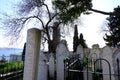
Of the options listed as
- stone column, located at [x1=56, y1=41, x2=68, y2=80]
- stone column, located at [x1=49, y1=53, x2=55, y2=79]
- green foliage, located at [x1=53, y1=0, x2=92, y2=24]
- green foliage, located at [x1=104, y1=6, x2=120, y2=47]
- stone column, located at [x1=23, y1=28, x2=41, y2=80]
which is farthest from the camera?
green foliage, located at [x1=104, y1=6, x2=120, y2=47]

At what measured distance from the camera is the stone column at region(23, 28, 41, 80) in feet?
11.9

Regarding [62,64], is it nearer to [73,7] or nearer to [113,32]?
[73,7]

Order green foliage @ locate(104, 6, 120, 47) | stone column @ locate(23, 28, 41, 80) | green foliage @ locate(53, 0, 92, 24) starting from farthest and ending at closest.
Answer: green foliage @ locate(104, 6, 120, 47), green foliage @ locate(53, 0, 92, 24), stone column @ locate(23, 28, 41, 80)

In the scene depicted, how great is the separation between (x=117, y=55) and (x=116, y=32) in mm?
16925

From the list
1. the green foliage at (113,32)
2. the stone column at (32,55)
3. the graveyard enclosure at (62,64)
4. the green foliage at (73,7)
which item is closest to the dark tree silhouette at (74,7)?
the green foliage at (73,7)

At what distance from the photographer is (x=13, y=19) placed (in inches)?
483

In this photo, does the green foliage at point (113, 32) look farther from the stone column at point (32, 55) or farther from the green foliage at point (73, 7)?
the stone column at point (32, 55)

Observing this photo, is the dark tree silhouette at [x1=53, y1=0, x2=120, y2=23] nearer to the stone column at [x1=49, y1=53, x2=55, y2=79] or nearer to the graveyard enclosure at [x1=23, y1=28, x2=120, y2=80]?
the graveyard enclosure at [x1=23, y1=28, x2=120, y2=80]

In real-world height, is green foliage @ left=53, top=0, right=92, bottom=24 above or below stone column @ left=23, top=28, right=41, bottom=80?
above

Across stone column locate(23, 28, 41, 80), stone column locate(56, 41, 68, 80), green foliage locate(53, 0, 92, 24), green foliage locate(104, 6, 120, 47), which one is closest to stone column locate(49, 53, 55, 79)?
Answer: stone column locate(56, 41, 68, 80)

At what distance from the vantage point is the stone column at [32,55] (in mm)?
3617

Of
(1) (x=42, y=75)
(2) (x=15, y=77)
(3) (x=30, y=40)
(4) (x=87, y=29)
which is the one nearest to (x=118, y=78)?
(1) (x=42, y=75)

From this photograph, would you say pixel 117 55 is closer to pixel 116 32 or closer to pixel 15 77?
pixel 15 77

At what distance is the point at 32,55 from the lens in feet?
12.0
